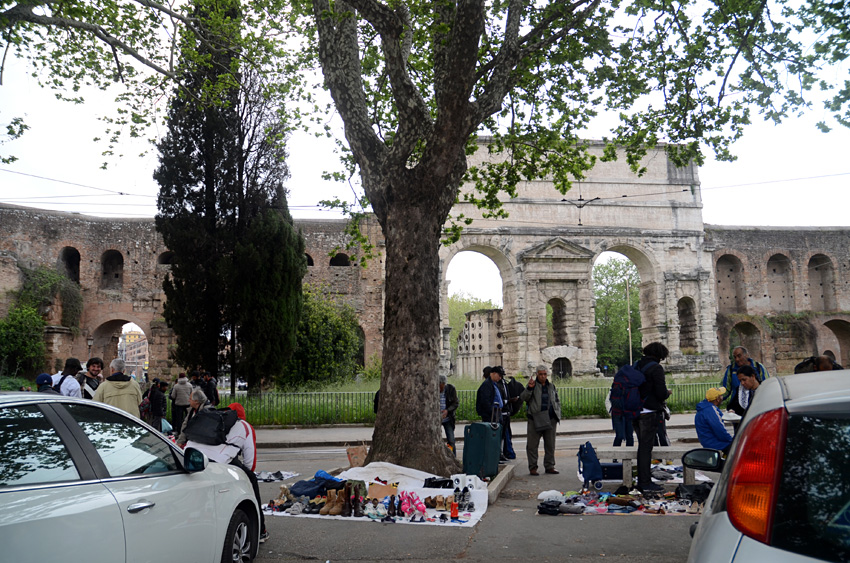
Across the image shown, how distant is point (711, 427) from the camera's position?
700 centimetres

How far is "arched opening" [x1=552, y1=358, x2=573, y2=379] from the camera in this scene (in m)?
29.4

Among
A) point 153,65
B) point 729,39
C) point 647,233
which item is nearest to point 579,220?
point 647,233

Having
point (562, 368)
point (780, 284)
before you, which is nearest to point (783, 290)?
point (780, 284)

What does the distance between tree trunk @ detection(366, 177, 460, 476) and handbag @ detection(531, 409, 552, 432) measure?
6.85 feet

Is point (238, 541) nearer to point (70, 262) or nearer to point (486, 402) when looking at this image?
point (486, 402)

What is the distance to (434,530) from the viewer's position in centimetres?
634

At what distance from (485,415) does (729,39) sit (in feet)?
24.2

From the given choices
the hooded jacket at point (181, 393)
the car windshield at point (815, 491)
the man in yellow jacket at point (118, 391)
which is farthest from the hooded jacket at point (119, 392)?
the car windshield at point (815, 491)

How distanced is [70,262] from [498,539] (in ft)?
99.8

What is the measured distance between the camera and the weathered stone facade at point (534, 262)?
2856cm

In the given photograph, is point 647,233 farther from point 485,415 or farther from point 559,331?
point 485,415

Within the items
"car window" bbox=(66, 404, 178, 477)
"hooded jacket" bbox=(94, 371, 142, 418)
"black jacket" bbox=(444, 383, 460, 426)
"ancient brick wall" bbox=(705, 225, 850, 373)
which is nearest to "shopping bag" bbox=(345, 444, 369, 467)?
"black jacket" bbox=(444, 383, 460, 426)

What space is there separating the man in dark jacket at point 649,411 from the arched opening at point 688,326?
23.9 m

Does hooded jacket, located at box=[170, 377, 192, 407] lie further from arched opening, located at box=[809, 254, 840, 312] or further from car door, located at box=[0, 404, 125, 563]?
arched opening, located at box=[809, 254, 840, 312]
